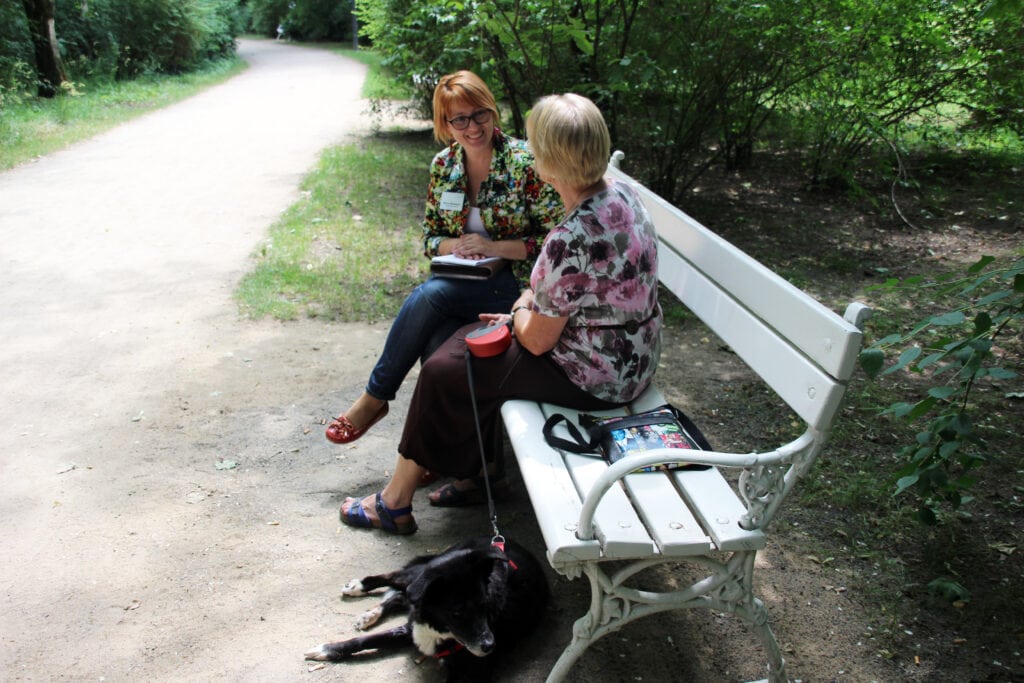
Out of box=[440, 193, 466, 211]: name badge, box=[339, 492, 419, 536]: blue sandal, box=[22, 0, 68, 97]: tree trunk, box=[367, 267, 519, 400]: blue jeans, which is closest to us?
box=[339, 492, 419, 536]: blue sandal

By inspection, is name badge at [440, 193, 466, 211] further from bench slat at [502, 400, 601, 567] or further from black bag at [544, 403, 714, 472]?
black bag at [544, 403, 714, 472]

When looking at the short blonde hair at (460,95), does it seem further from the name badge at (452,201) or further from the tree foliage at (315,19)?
the tree foliage at (315,19)

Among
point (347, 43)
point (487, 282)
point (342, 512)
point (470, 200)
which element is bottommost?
point (347, 43)

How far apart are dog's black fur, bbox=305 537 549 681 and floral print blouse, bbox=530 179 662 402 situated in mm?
697

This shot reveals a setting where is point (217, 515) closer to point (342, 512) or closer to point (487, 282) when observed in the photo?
point (342, 512)

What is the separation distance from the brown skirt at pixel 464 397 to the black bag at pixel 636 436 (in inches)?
7.1

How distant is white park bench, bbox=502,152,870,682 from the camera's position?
2209 mm

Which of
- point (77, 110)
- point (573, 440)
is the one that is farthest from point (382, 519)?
point (77, 110)

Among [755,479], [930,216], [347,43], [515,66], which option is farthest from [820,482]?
[347,43]

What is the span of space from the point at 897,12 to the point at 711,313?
4.79 metres

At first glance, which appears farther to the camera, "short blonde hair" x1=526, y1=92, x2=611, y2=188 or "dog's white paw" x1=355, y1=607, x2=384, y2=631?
"dog's white paw" x1=355, y1=607, x2=384, y2=631

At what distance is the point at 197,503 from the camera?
3.65 m

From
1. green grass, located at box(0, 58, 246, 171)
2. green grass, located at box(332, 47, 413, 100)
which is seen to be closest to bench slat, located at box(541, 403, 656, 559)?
green grass, located at box(332, 47, 413, 100)

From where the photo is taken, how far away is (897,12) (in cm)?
658
